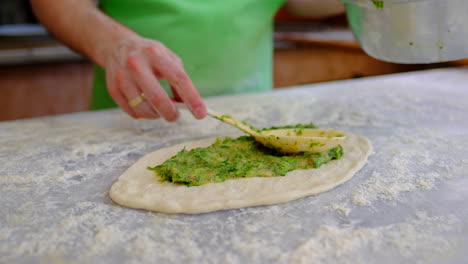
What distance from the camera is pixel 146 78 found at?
1261 millimetres

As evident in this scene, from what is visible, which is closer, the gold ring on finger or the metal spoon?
the metal spoon

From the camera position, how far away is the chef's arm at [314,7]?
6.41 feet

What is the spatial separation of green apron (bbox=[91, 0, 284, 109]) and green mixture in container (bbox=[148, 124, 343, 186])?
0.62 meters

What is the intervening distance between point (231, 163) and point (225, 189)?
137mm

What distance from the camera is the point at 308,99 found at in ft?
5.86

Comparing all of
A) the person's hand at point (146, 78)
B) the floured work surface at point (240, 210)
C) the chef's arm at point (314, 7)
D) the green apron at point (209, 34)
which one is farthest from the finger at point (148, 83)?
the chef's arm at point (314, 7)

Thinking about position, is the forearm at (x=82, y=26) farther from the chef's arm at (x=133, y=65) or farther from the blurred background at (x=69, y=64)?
the blurred background at (x=69, y=64)

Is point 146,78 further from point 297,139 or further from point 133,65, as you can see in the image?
point 297,139

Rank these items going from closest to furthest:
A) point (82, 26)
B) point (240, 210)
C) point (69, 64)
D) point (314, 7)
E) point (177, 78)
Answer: point (240, 210), point (177, 78), point (82, 26), point (314, 7), point (69, 64)

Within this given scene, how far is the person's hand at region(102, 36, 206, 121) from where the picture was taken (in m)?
1.26

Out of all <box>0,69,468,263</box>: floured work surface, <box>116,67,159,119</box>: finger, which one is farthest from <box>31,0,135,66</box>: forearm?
<box>0,69,468,263</box>: floured work surface

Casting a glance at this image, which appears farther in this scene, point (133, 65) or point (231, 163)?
point (133, 65)

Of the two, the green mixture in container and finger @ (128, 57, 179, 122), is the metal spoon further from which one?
finger @ (128, 57, 179, 122)

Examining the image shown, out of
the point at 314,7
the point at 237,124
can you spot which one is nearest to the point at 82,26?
the point at 237,124
